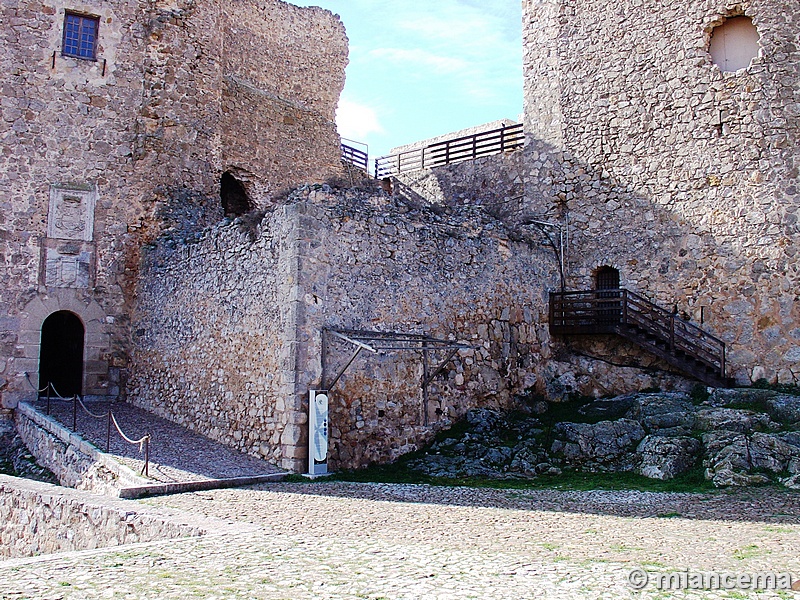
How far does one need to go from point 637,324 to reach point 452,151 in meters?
8.31

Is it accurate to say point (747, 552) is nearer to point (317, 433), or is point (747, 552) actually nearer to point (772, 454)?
point (772, 454)

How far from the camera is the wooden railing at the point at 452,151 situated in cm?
2012

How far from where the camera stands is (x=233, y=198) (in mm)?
21922

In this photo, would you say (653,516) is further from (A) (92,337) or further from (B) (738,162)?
(A) (92,337)

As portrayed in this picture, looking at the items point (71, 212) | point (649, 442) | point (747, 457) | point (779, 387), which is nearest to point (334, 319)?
point (649, 442)

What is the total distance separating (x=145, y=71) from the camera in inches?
686

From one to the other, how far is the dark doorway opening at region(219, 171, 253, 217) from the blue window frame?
544 cm

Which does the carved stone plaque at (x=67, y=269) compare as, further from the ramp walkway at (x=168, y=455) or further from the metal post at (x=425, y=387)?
the metal post at (x=425, y=387)

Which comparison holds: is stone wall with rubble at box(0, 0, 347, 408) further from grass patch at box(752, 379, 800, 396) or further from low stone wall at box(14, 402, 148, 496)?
grass patch at box(752, 379, 800, 396)

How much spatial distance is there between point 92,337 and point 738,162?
46.0 feet

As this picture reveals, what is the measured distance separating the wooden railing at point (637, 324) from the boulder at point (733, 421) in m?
2.71

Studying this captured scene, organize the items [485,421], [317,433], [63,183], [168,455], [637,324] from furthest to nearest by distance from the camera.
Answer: [63,183]
[637,324]
[485,421]
[168,455]
[317,433]

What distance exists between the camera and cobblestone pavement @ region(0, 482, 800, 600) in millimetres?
5477

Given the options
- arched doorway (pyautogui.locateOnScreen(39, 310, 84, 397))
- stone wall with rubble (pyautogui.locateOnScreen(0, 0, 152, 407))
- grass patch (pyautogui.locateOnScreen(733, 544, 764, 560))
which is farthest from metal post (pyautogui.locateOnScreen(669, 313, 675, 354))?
arched doorway (pyautogui.locateOnScreen(39, 310, 84, 397))
